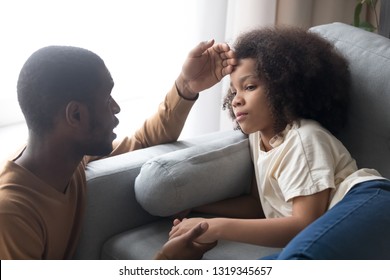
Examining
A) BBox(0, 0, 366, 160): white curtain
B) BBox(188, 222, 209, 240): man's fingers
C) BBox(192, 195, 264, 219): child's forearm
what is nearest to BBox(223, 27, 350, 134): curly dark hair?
BBox(192, 195, 264, 219): child's forearm

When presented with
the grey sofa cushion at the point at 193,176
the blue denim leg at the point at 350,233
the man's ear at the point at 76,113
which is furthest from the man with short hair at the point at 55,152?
the blue denim leg at the point at 350,233

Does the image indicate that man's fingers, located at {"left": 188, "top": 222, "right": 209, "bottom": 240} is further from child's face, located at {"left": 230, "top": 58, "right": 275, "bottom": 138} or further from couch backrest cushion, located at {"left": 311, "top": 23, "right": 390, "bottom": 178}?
couch backrest cushion, located at {"left": 311, "top": 23, "right": 390, "bottom": 178}

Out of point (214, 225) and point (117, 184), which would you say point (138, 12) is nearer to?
point (117, 184)

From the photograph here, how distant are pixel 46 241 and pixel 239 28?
1212 millimetres

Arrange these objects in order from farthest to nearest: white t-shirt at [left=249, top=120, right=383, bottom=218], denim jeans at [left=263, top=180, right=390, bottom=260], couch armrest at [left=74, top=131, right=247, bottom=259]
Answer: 1. couch armrest at [left=74, top=131, right=247, bottom=259]
2. white t-shirt at [left=249, top=120, right=383, bottom=218]
3. denim jeans at [left=263, top=180, right=390, bottom=260]

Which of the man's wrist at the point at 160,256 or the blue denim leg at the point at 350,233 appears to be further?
the man's wrist at the point at 160,256

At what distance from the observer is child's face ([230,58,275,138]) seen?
160 centimetres

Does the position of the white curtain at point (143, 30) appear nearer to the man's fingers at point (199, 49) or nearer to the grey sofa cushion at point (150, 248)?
the man's fingers at point (199, 49)

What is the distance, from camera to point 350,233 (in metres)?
1.26

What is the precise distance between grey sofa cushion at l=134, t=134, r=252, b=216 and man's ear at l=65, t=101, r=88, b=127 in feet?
0.83

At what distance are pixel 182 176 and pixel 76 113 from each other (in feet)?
1.08

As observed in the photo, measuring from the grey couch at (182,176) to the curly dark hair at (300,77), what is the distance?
0.06m

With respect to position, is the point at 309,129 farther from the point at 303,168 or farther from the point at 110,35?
the point at 110,35

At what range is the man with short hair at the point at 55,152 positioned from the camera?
136 centimetres
